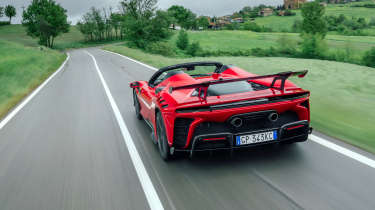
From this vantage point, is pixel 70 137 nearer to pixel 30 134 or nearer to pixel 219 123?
pixel 30 134

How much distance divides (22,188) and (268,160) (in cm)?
304

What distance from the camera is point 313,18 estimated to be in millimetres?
69875

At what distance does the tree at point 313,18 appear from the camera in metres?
68.7

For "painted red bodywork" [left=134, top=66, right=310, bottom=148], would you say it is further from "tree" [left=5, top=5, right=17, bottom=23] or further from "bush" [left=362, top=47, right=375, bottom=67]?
"tree" [left=5, top=5, right=17, bottom=23]

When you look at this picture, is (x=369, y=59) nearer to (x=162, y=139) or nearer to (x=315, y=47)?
(x=315, y=47)

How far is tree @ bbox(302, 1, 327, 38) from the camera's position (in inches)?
2704

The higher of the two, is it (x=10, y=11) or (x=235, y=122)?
(x=10, y=11)

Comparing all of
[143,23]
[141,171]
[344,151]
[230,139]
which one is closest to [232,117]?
[230,139]

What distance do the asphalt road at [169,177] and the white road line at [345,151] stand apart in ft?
0.25

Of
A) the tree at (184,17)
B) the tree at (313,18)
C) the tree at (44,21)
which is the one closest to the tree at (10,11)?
the tree at (184,17)

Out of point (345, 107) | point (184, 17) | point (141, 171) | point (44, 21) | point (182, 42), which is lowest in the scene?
point (141, 171)

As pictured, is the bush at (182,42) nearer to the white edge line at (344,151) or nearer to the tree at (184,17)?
the white edge line at (344,151)

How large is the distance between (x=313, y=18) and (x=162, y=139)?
246 feet

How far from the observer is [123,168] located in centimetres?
403
